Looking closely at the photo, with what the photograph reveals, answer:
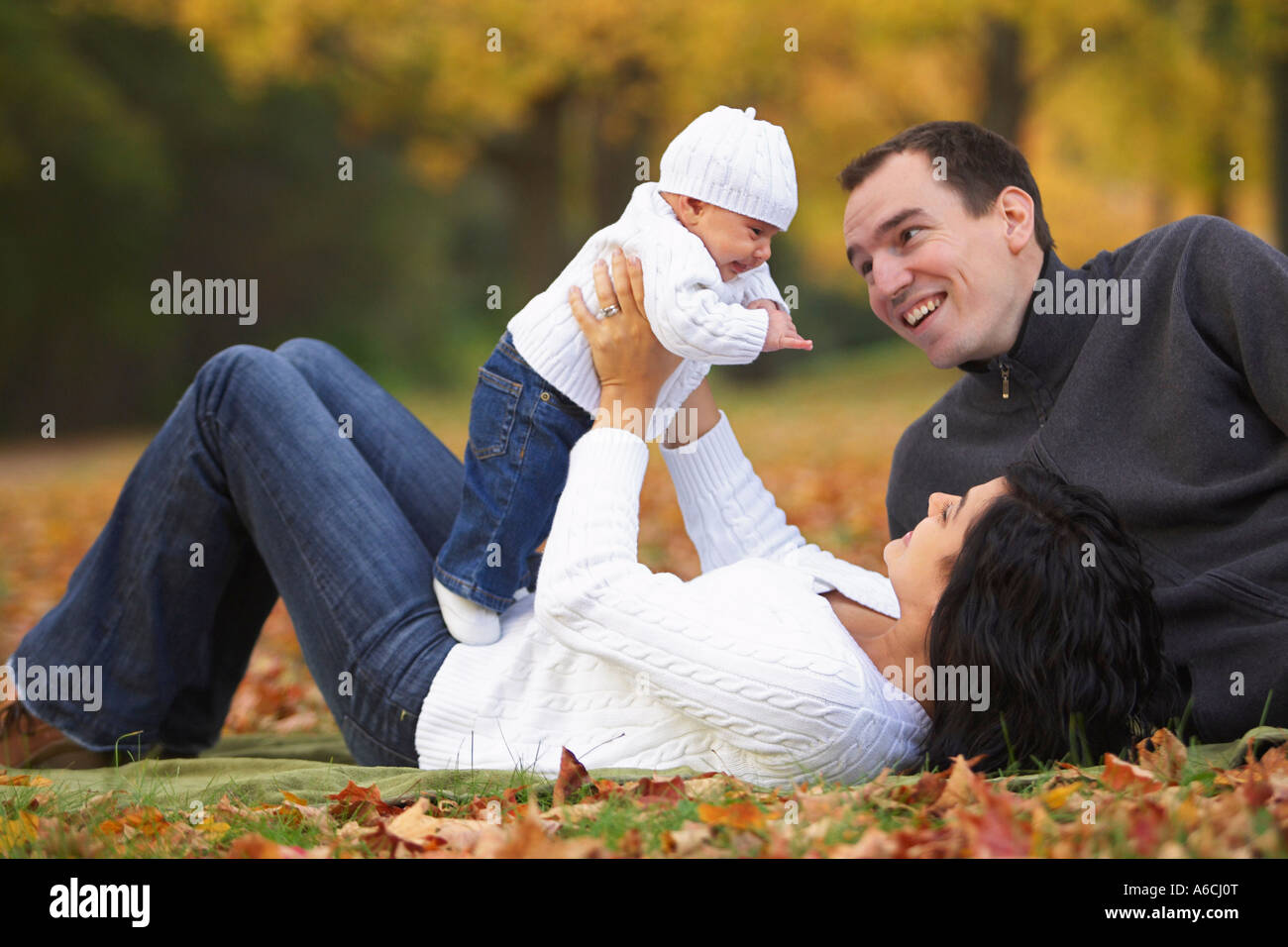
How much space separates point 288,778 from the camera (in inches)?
99.4

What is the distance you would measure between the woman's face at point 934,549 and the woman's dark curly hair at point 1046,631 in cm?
5

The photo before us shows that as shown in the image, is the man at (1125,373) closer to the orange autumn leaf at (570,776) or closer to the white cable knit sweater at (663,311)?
the white cable knit sweater at (663,311)

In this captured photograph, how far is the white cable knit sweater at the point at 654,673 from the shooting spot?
6.84 feet

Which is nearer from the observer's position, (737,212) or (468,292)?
(737,212)

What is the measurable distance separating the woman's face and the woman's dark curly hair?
5cm

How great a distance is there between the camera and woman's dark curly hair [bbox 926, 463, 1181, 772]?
84.8 inches

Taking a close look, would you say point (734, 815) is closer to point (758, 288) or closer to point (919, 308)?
point (758, 288)

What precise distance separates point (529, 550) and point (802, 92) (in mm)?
12256

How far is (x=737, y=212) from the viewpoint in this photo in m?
2.62

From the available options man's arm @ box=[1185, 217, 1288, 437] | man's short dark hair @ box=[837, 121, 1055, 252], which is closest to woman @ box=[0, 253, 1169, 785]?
man's arm @ box=[1185, 217, 1288, 437]

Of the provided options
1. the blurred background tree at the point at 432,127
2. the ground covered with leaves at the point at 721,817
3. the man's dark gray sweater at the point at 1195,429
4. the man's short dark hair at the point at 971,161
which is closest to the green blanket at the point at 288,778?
the ground covered with leaves at the point at 721,817

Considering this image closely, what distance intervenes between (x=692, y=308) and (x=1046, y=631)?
0.99 meters

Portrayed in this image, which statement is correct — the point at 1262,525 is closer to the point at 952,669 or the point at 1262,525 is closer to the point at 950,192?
the point at 952,669

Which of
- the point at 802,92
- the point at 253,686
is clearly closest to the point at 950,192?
the point at 253,686
